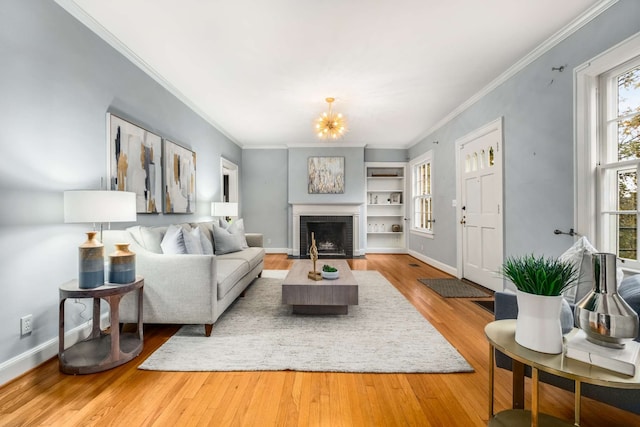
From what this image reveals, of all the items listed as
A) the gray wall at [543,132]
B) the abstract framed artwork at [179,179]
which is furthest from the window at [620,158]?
the abstract framed artwork at [179,179]

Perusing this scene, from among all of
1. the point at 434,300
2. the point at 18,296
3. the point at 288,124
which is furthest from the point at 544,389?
the point at 288,124

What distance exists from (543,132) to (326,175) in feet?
14.4

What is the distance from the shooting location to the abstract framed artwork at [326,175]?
6.62 m

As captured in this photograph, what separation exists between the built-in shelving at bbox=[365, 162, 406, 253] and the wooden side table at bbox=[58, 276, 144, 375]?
555 cm

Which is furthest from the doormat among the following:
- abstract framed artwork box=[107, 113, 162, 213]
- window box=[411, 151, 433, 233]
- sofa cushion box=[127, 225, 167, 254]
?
abstract framed artwork box=[107, 113, 162, 213]

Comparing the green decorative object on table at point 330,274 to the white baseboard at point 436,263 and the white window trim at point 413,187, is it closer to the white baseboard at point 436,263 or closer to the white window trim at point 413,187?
the white baseboard at point 436,263

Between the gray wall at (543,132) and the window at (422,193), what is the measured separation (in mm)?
2012

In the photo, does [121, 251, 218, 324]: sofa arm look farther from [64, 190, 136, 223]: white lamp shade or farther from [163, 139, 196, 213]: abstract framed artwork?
[163, 139, 196, 213]: abstract framed artwork

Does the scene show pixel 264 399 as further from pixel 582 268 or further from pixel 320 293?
pixel 582 268

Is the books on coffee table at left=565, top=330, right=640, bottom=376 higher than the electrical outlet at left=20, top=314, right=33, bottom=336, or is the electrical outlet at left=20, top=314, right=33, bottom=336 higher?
the books on coffee table at left=565, top=330, right=640, bottom=376

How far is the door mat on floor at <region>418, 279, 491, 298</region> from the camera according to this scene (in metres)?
3.54

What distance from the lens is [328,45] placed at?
8.81 feet

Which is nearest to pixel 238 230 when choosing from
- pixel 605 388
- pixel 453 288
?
pixel 453 288

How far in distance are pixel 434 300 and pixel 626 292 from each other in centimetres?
213
